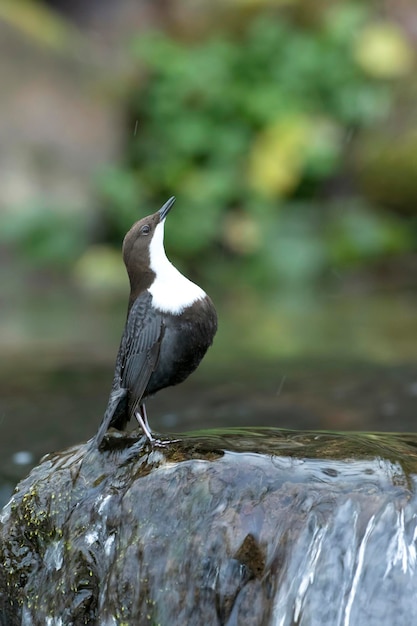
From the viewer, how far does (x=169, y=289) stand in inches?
130

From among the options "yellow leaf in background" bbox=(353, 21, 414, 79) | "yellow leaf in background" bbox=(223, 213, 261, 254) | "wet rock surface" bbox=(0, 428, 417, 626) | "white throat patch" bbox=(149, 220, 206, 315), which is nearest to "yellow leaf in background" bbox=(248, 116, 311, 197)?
"yellow leaf in background" bbox=(223, 213, 261, 254)

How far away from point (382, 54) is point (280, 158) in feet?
7.60

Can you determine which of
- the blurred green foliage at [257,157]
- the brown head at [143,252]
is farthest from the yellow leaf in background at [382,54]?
the brown head at [143,252]

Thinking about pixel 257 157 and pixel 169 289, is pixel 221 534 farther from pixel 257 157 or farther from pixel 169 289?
pixel 257 157

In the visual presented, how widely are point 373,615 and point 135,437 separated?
1.12 metres

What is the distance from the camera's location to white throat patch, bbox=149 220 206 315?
324cm

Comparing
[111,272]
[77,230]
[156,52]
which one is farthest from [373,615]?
[156,52]

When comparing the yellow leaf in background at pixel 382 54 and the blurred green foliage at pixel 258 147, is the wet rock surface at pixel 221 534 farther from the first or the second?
the yellow leaf in background at pixel 382 54

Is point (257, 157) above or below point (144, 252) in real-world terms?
above

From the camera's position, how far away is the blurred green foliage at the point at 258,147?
11367 millimetres

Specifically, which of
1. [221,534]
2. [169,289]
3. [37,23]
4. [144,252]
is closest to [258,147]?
[37,23]

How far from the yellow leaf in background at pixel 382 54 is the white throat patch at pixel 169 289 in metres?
10.3

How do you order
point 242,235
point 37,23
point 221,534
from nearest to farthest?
point 221,534
point 242,235
point 37,23

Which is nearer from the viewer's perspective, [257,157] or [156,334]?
[156,334]
